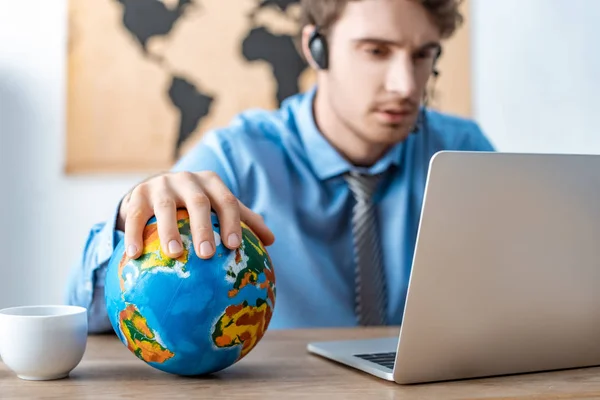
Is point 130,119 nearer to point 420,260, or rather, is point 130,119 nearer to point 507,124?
point 507,124

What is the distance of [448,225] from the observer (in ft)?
2.56

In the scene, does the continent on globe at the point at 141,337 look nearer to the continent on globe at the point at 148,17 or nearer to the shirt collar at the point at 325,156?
the shirt collar at the point at 325,156

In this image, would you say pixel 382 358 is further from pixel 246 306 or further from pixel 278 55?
pixel 278 55

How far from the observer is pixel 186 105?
3.08m

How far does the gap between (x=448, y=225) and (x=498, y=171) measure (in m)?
0.09

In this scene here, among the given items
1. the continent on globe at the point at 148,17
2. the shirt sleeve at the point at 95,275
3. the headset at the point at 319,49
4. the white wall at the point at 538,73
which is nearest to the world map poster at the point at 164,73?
the continent on globe at the point at 148,17

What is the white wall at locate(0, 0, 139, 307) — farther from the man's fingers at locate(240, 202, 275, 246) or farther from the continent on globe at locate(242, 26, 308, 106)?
the man's fingers at locate(240, 202, 275, 246)

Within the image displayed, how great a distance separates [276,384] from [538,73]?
90.8 inches

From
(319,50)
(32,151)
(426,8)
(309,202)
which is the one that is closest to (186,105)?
(32,151)

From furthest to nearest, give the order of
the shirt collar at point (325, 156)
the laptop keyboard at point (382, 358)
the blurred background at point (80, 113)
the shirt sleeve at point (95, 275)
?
the blurred background at point (80, 113), the shirt collar at point (325, 156), the shirt sleeve at point (95, 275), the laptop keyboard at point (382, 358)

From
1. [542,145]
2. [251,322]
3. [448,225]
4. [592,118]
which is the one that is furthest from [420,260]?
[542,145]

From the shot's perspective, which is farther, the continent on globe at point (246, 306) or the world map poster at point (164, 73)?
the world map poster at point (164, 73)

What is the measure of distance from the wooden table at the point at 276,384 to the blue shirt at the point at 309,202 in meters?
0.71

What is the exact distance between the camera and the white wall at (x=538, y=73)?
2.35 m
